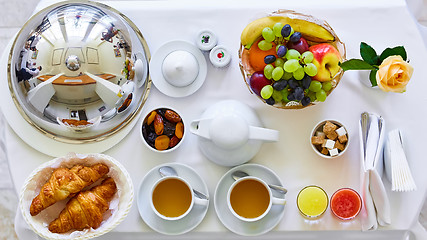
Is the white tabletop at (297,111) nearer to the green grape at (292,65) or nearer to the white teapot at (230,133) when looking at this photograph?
the white teapot at (230,133)

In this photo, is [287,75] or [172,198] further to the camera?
[172,198]

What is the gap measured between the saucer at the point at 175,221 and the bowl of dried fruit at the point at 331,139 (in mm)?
318

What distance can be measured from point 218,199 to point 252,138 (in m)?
0.23

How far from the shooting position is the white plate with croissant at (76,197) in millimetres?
1059

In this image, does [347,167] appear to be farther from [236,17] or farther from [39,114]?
[39,114]

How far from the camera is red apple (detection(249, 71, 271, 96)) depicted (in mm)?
1044

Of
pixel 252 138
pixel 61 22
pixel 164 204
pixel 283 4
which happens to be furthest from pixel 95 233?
pixel 283 4

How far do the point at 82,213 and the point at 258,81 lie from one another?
1.75 ft

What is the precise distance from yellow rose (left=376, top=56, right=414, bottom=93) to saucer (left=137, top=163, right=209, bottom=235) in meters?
0.51

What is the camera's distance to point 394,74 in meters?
0.97

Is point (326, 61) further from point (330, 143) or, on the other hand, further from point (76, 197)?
point (76, 197)

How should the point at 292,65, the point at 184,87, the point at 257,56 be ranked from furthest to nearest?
1. the point at 184,87
2. the point at 257,56
3. the point at 292,65

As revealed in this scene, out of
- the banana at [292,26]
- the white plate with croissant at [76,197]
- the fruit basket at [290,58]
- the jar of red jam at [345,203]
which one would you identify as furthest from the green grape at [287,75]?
the white plate with croissant at [76,197]

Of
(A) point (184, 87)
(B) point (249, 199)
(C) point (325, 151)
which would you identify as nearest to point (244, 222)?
(B) point (249, 199)
